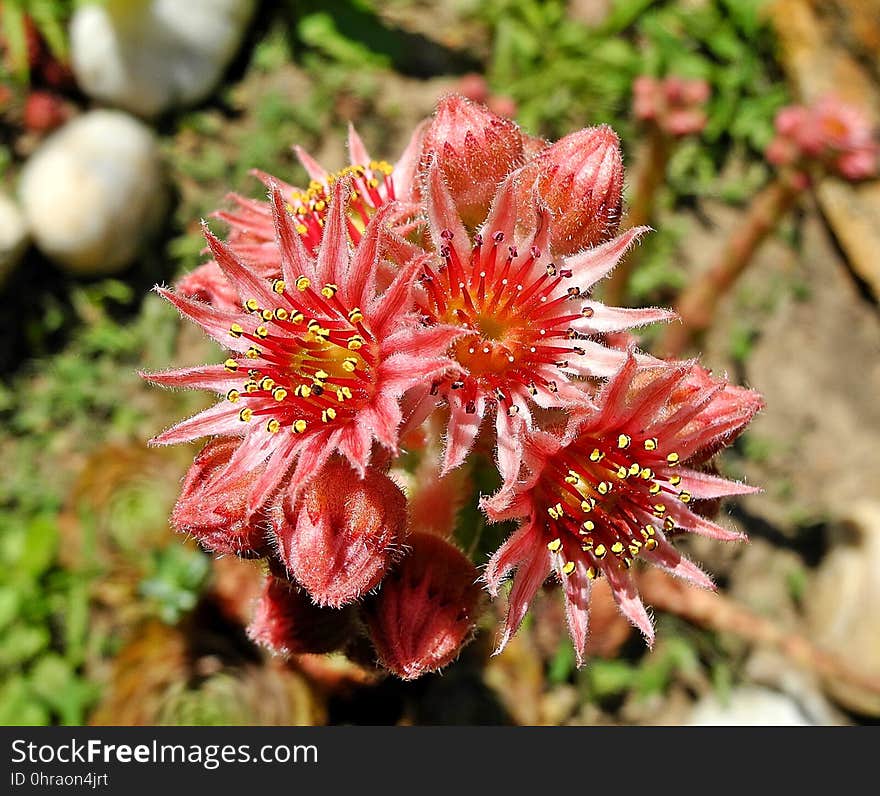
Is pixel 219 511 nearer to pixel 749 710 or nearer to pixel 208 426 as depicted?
pixel 208 426

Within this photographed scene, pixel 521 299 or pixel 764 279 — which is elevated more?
pixel 521 299

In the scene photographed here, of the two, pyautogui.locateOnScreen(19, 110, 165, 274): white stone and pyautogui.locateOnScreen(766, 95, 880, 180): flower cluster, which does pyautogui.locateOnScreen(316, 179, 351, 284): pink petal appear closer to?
pyautogui.locateOnScreen(766, 95, 880, 180): flower cluster

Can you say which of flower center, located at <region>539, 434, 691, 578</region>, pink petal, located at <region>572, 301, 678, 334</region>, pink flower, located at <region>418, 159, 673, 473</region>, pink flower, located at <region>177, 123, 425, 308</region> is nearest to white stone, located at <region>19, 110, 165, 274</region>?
pink flower, located at <region>177, 123, 425, 308</region>

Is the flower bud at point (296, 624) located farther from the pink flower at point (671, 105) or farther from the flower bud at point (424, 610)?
the pink flower at point (671, 105)

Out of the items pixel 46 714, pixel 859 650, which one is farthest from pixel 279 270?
pixel 859 650

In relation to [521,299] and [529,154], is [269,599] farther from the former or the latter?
[529,154]

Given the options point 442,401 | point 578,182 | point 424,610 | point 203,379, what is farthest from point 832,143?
point 203,379

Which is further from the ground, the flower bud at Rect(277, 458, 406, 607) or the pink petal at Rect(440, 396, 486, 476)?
→ the pink petal at Rect(440, 396, 486, 476)
